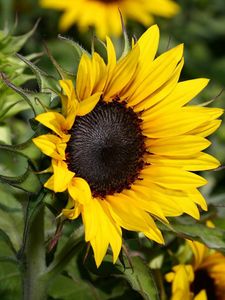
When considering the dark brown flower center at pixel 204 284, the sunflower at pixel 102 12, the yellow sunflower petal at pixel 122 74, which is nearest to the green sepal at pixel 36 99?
the yellow sunflower petal at pixel 122 74

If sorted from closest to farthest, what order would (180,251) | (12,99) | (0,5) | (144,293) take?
(144,293), (12,99), (180,251), (0,5)

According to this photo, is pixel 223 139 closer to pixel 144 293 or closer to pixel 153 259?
pixel 153 259

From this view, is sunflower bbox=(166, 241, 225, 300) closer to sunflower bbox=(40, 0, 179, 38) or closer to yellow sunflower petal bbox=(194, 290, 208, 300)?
yellow sunflower petal bbox=(194, 290, 208, 300)

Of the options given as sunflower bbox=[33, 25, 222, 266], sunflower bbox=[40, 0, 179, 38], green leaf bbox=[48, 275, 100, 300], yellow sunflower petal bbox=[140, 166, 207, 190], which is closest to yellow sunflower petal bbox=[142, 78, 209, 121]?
sunflower bbox=[33, 25, 222, 266]

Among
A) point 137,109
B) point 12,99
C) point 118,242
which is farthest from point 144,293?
point 12,99

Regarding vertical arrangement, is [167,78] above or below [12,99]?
above

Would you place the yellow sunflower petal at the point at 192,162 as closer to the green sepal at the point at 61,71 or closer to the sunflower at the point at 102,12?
the green sepal at the point at 61,71
